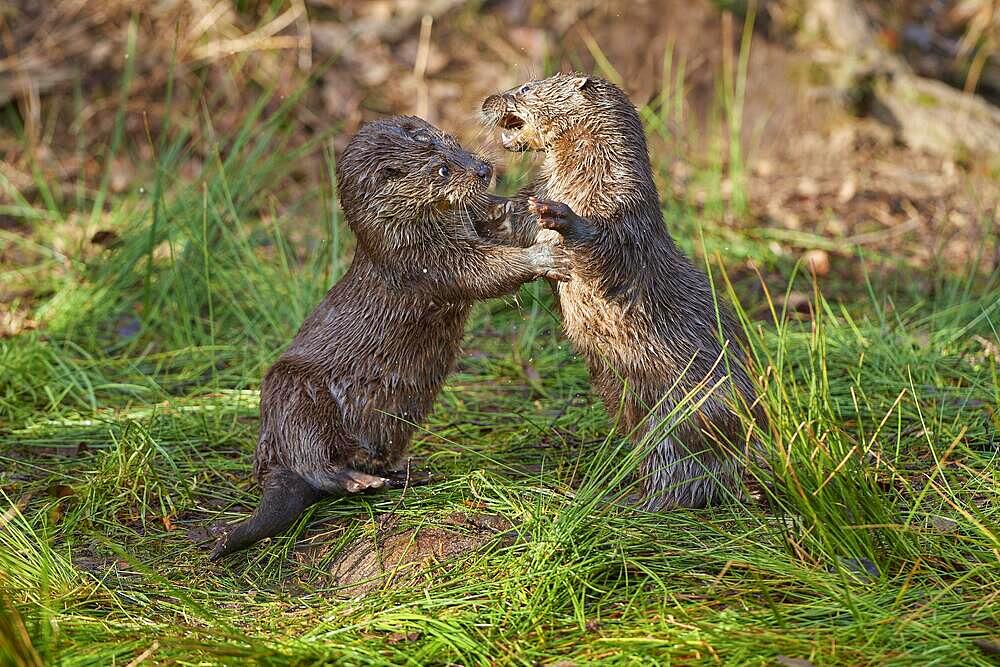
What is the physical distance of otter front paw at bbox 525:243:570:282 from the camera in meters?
3.34

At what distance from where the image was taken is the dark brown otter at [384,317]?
11.4 ft

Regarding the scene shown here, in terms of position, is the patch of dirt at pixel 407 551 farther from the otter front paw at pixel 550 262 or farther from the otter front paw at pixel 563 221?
the otter front paw at pixel 563 221

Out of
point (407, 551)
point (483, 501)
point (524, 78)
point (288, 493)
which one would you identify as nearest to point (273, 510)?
point (288, 493)

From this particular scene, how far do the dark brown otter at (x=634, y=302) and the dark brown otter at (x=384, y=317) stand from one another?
0.71ft

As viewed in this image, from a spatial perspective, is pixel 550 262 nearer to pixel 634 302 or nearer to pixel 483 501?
pixel 634 302

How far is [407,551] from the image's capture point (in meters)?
3.16

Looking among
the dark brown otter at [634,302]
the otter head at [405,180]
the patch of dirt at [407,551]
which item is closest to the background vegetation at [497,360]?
the patch of dirt at [407,551]

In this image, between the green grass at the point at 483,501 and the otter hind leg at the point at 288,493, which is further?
the otter hind leg at the point at 288,493

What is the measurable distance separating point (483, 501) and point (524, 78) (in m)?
4.05

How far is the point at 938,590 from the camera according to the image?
9.08 ft

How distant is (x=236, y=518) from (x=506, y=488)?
0.91 metres

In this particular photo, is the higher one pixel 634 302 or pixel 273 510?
pixel 634 302

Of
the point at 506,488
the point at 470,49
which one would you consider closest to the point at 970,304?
the point at 506,488

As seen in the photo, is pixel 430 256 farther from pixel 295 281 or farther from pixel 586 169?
pixel 295 281
